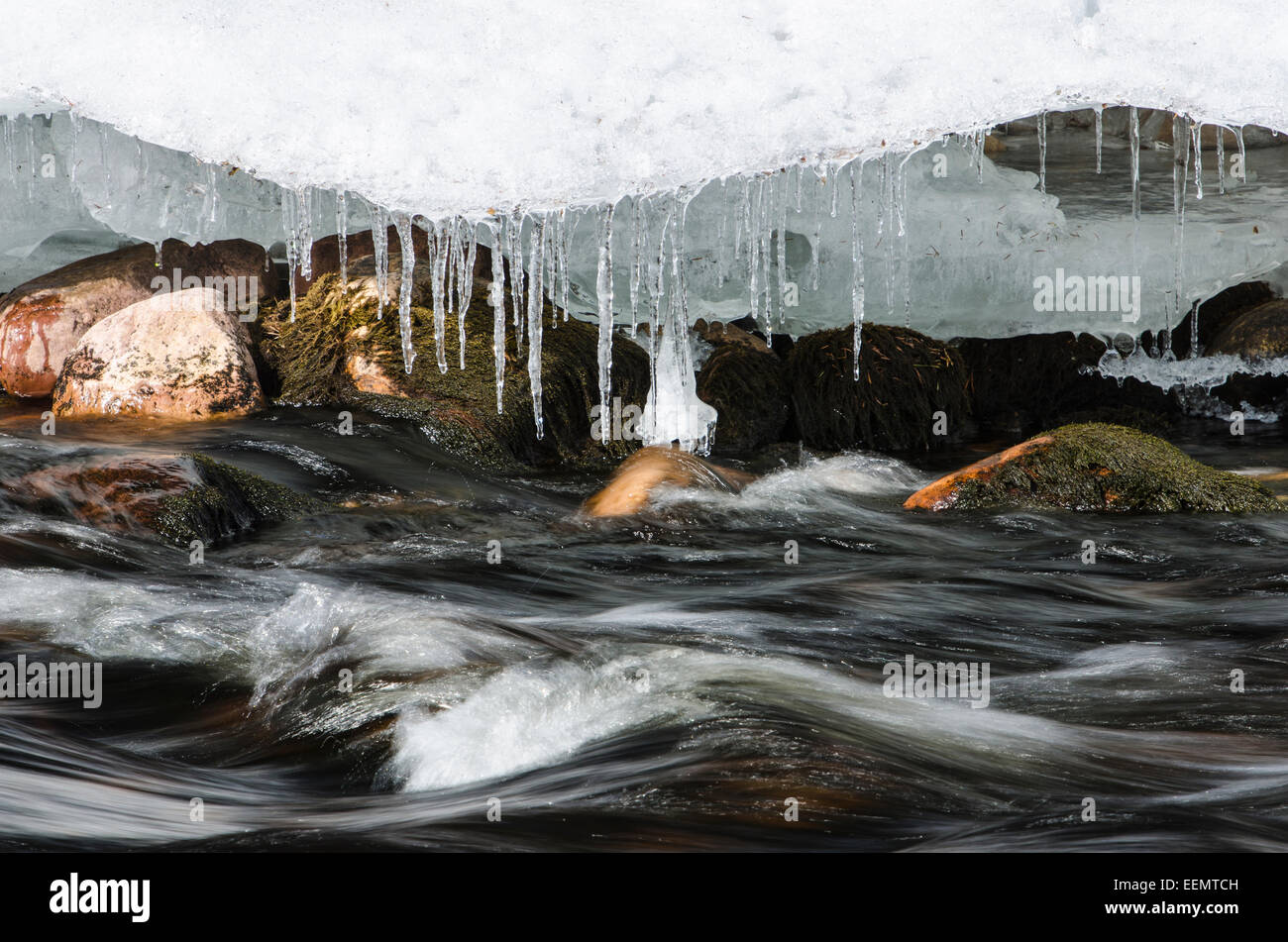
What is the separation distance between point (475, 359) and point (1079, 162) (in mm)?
6113

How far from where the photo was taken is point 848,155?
11.8 feet

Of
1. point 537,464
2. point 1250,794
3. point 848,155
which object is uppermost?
point 848,155

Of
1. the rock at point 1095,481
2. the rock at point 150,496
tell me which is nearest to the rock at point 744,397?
the rock at point 1095,481

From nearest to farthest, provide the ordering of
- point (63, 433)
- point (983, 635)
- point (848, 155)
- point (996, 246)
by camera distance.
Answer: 1. point (848, 155)
2. point (983, 635)
3. point (63, 433)
4. point (996, 246)

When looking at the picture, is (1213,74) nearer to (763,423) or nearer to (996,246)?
(763,423)

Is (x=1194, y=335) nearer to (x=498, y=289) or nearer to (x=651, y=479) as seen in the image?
(x=651, y=479)

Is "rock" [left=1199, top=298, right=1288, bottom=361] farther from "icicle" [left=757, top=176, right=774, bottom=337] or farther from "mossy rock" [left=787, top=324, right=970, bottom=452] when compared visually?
"icicle" [left=757, top=176, right=774, bottom=337]

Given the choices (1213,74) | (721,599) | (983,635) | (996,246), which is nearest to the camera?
(1213,74)

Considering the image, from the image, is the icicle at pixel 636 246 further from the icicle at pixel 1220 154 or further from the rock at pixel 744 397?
the rock at pixel 744 397

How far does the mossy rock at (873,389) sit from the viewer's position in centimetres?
1147

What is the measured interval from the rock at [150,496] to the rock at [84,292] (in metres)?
4.75

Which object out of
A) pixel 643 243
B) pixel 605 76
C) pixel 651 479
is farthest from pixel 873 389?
pixel 605 76

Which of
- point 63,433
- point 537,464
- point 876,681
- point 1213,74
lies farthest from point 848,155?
point 63,433

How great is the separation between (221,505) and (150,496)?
1.41 feet
